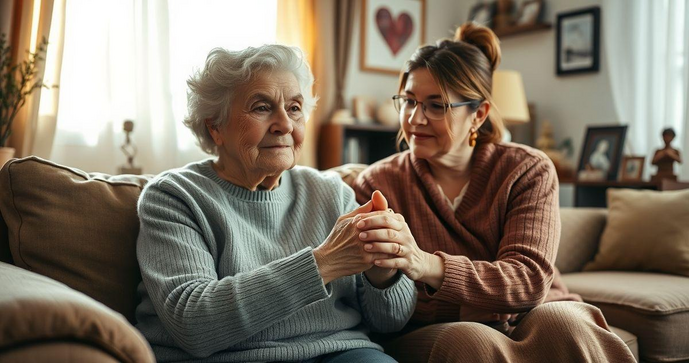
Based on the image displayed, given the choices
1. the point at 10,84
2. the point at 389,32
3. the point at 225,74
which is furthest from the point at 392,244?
the point at 389,32

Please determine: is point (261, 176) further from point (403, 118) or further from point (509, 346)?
point (509, 346)

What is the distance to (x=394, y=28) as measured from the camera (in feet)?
15.6

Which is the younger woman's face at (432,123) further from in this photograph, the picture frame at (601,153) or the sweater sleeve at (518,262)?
the picture frame at (601,153)

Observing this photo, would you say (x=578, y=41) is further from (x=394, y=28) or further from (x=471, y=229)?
(x=471, y=229)

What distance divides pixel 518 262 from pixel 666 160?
214 centimetres

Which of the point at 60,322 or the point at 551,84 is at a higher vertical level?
the point at 551,84

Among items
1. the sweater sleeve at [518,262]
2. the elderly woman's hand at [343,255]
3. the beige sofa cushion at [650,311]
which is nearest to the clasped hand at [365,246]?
the elderly woman's hand at [343,255]

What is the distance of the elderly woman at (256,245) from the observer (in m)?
1.26

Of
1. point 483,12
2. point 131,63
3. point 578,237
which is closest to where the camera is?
point 578,237

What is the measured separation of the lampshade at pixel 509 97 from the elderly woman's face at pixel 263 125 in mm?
2636

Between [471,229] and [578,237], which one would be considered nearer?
[471,229]

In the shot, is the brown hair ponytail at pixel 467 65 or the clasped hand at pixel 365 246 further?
the brown hair ponytail at pixel 467 65

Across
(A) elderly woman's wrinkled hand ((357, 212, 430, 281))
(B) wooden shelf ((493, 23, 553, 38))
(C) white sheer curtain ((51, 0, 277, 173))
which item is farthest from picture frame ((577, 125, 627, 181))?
(A) elderly woman's wrinkled hand ((357, 212, 430, 281))

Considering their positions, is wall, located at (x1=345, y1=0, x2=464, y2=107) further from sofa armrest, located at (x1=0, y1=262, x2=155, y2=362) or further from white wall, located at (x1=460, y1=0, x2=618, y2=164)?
sofa armrest, located at (x1=0, y1=262, x2=155, y2=362)
